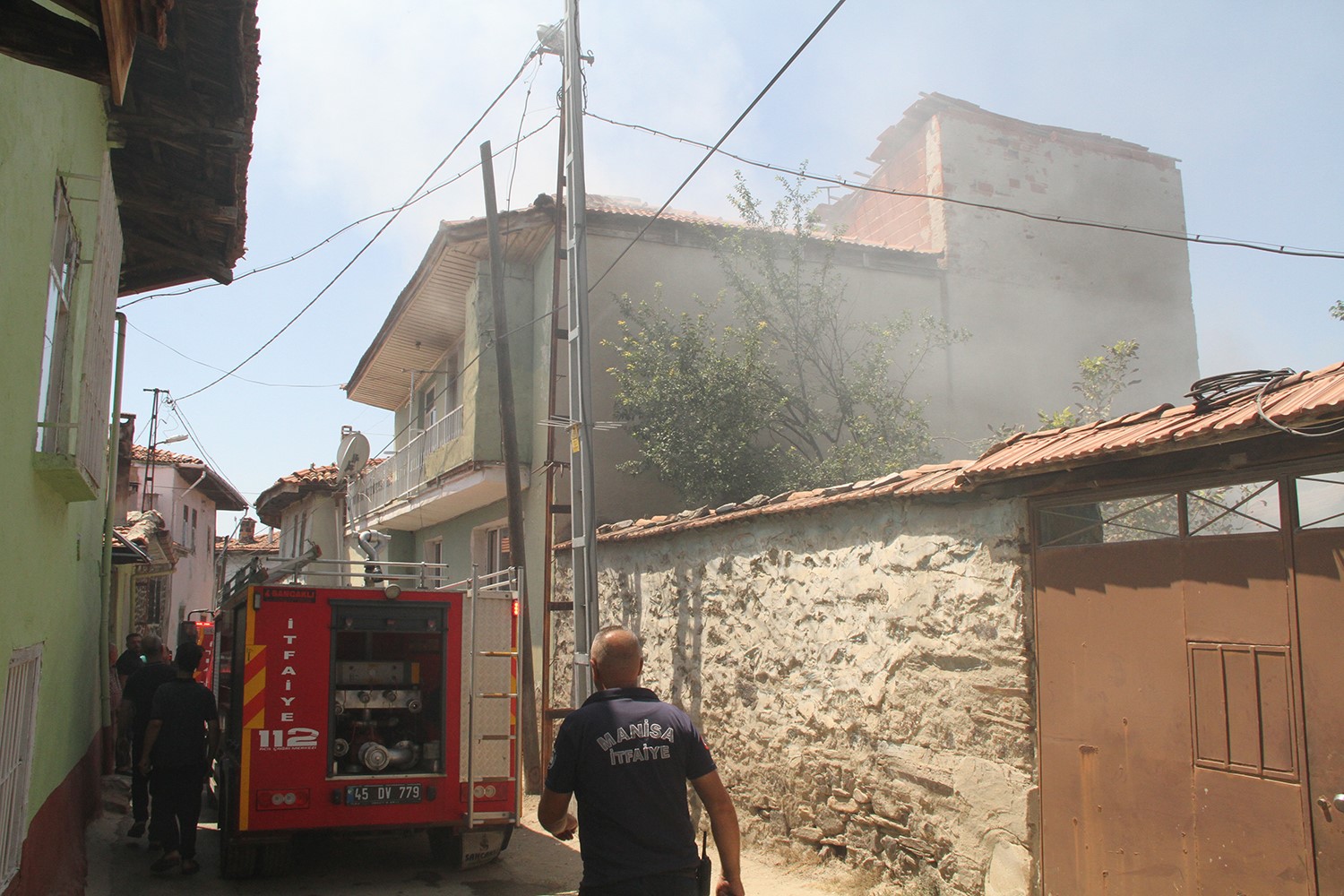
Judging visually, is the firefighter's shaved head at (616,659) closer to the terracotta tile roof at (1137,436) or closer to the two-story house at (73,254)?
the two-story house at (73,254)

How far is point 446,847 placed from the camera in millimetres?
8656

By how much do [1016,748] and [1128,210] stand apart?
54.3 ft

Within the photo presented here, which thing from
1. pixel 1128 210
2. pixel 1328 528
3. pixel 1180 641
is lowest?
pixel 1180 641

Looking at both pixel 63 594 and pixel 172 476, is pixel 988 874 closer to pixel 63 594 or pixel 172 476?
pixel 63 594

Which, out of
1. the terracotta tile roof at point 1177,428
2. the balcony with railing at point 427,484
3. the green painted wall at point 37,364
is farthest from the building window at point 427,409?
the terracotta tile roof at point 1177,428

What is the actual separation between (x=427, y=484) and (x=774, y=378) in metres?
6.40

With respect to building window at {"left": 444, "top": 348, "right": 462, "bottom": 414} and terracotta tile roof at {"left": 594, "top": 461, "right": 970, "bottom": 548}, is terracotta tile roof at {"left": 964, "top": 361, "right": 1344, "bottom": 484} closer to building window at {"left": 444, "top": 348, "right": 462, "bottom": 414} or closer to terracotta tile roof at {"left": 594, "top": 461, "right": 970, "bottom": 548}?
terracotta tile roof at {"left": 594, "top": 461, "right": 970, "bottom": 548}

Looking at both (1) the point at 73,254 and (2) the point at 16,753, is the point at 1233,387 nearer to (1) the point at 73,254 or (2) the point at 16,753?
(2) the point at 16,753

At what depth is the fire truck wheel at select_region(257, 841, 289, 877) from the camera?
7.91m

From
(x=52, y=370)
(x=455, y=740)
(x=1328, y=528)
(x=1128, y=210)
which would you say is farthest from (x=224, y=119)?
(x=1128, y=210)

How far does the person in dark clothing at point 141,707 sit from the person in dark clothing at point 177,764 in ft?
1.03

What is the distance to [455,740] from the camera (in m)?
8.14

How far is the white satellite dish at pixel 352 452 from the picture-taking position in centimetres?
1278

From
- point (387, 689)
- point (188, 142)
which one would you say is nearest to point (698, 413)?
point (387, 689)
